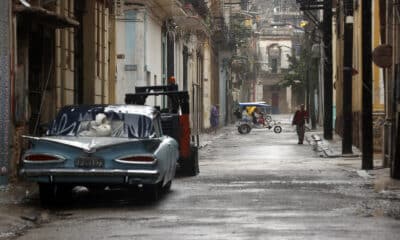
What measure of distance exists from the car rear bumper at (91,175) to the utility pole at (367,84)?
8.94 meters

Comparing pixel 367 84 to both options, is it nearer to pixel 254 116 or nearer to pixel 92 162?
pixel 92 162

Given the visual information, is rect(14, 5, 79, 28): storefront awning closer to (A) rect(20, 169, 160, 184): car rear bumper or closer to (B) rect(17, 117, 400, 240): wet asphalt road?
(B) rect(17, 117, 400, 240): wet asphalt road

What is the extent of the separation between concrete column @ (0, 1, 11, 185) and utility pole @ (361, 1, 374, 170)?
8657 millimetres

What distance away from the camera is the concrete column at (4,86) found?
51.9 feet

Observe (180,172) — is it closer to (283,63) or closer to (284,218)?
(284,218)

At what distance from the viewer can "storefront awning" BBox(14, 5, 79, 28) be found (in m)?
16.2

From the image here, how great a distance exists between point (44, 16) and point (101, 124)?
3523 mm

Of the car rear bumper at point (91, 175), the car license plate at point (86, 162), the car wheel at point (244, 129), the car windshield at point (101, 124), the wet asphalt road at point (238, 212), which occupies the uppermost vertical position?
the car windshield at point (101, 124)

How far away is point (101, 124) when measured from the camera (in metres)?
14.6

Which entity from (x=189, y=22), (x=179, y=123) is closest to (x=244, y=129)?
(x=189, y=22)

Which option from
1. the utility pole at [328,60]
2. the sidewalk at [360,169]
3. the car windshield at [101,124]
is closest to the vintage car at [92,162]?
the car windshield at [101,124]

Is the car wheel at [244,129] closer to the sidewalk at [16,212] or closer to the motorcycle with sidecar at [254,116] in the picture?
the motorcycle with sidecar at [254,116]

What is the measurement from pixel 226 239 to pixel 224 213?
99.1 inches

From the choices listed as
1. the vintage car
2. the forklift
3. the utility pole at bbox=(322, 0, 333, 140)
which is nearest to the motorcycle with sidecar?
the utility pole at bbox=(322, 0, 333, 140)
